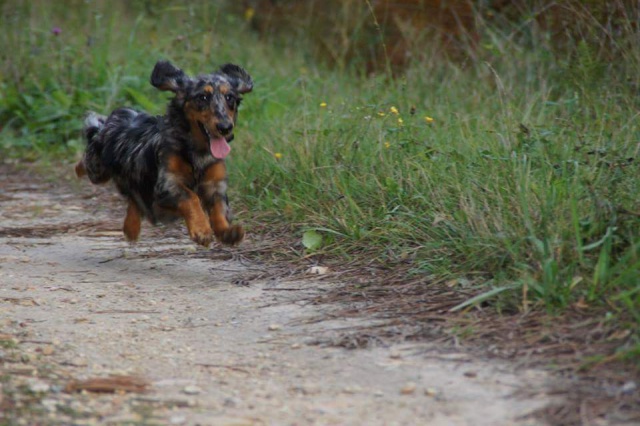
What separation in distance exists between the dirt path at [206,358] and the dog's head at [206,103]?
0.67 metres

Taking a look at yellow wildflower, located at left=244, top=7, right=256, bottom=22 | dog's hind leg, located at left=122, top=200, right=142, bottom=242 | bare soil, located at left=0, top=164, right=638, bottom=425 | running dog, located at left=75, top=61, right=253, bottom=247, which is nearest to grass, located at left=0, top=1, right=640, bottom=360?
yellow wildflower, located at left=244, top=7, right=256, bottom=22

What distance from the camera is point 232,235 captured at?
5082mm

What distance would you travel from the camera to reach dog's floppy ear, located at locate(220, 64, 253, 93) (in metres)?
5.71

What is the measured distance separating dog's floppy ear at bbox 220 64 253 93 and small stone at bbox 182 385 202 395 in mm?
2659

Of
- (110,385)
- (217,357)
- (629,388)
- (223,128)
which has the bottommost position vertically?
(217,357)

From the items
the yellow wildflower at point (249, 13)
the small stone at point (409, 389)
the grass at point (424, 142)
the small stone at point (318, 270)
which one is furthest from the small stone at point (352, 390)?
the yellow wildflower at point (249, 13)

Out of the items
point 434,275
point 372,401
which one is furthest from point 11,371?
point 434,275

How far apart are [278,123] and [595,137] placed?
2.62 meters

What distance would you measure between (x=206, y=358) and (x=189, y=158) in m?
1.86

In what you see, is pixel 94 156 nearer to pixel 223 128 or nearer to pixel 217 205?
pixel 217 205

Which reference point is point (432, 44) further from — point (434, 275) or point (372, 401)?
point (372, 401)

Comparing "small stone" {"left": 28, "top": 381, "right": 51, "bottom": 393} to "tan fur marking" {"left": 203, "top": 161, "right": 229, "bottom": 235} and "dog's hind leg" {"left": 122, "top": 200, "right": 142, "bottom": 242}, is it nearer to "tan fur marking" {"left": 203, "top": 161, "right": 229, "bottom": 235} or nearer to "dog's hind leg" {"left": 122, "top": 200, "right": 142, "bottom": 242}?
"tan fur marking" {"left": 203, "top": 161, "right": 229, "bottom": 235}

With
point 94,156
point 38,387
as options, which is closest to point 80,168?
point 94,156

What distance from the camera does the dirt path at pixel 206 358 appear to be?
10.1ft
